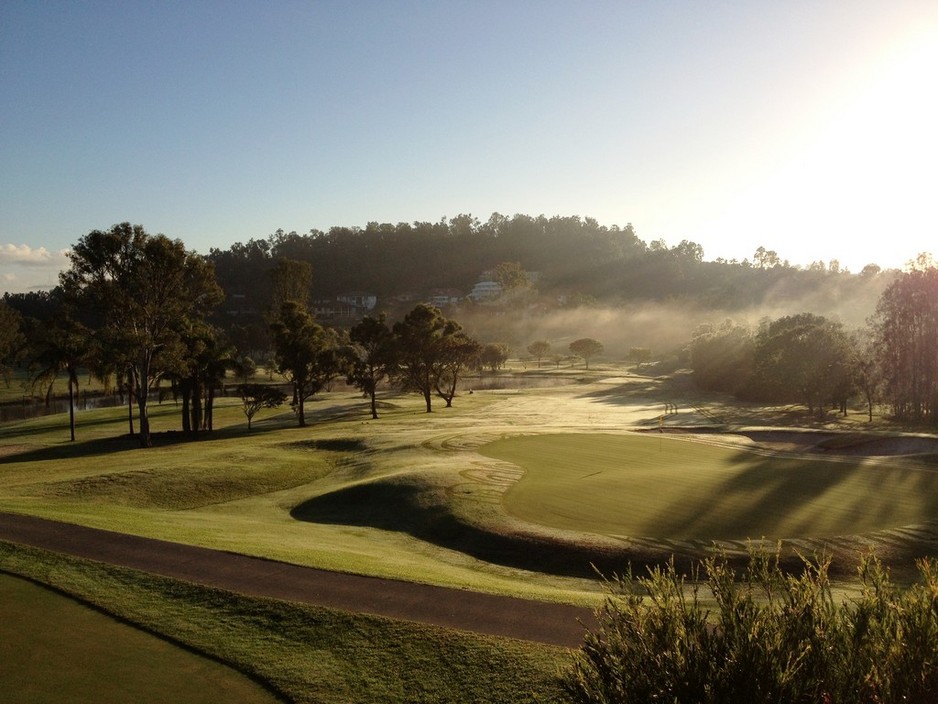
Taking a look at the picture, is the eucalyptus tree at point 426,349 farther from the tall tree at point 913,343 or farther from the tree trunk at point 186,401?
the tall tree at point 913,343

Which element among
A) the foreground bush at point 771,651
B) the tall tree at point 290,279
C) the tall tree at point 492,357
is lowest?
the foreground bush at point 771,651

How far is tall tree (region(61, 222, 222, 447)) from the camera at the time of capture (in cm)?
5669

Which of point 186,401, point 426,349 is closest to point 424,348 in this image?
point 426,349

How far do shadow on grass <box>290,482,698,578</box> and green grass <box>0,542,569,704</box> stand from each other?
5.78 m

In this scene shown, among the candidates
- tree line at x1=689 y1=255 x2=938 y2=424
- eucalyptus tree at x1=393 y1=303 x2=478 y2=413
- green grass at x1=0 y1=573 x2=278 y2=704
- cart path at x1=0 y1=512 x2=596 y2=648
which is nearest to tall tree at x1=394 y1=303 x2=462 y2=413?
eucalyptus tree at x1=393 y1=303 x2=478 y2=413

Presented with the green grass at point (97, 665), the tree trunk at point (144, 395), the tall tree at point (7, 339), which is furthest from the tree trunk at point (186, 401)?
the tall tree at point (7, 339)

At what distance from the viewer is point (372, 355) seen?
7688 cm

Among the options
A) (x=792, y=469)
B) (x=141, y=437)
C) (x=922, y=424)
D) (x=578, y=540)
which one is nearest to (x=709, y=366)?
(x=922, y=424)

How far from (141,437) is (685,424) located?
47.4 metres

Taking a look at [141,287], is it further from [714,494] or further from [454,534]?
[714,494]

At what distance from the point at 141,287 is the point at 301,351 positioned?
56.7ft

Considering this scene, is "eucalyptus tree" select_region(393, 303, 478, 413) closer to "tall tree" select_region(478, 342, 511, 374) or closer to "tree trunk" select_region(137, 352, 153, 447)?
"tree trunk" select_region(137, 352, 153, 447)

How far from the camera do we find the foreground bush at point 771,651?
7230 mm

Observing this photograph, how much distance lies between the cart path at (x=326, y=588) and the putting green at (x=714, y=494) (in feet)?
33.2
